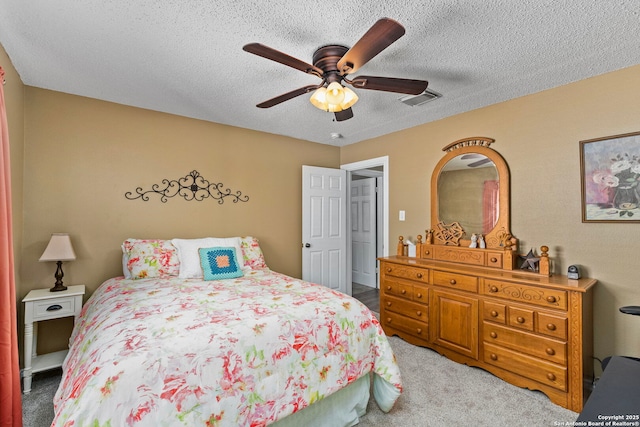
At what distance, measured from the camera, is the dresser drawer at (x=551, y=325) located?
2105 mm

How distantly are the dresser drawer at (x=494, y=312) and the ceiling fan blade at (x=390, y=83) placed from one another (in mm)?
1812

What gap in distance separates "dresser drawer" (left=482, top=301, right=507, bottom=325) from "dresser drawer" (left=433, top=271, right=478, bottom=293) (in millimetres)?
143

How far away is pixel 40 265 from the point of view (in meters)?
2.62

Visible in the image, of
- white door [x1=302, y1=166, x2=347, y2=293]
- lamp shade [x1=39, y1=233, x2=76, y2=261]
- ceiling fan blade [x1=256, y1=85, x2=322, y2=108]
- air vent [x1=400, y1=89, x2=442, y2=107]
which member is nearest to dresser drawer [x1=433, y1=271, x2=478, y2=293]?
air vent [x1=400, y1=89, x2=442, y2=107]

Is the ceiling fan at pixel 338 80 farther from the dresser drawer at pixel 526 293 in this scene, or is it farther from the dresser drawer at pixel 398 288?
the dresser drawer at pixel 398 288

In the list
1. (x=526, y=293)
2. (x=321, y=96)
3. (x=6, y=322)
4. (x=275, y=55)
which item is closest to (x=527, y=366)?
(x=526, y=293)

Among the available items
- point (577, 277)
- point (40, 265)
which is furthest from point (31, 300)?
Answer: point (577, 277)

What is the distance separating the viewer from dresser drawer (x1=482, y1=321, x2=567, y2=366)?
212cm

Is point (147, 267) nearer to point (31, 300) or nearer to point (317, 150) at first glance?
point (31, 300)

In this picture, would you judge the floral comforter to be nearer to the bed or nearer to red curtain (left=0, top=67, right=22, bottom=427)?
the bed

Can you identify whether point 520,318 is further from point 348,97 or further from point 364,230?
point 364,230

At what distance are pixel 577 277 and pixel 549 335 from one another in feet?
1.69

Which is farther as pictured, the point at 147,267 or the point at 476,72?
the point at 147,267

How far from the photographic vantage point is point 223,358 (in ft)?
4.77
